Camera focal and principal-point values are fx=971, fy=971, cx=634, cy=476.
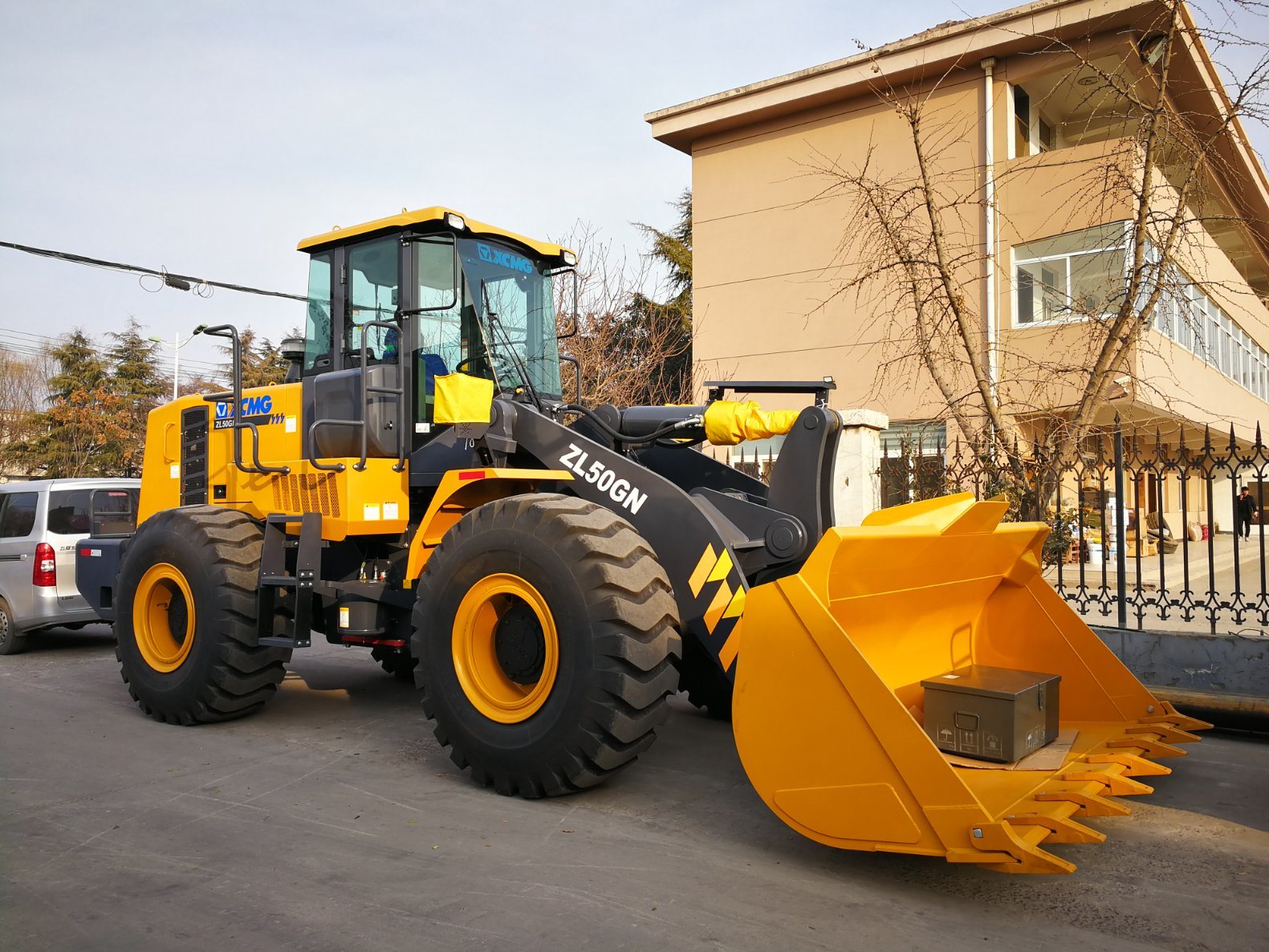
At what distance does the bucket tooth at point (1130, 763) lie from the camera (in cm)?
415

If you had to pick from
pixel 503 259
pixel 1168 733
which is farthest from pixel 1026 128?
pixel 1168 733

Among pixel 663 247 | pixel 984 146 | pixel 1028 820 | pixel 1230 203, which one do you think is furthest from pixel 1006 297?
pixel 1028 820

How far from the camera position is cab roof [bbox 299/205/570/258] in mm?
6066

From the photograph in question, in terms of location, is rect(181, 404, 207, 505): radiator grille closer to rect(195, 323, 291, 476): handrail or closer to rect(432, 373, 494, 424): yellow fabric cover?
rect(195, 323, 291, 476): handrail

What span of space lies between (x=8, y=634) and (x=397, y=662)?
475 cm

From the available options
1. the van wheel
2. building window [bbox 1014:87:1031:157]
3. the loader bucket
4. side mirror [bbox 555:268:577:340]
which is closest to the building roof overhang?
building window [bbox 1014:87:1031:157]

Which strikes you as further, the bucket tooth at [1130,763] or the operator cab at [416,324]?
the operator cab at [416,324]

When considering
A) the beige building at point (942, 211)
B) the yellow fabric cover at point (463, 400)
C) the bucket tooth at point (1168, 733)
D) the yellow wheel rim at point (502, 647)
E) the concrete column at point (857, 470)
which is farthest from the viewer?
the beige building at point (942, 211)

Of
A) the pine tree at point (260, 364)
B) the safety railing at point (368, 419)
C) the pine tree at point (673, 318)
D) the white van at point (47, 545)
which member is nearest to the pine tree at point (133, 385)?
the pine tree at point (260, 364)

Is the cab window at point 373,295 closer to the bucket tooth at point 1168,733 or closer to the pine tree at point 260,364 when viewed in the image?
the bucket tooth at point 1168,733

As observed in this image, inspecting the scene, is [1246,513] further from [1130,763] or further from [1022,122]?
[1130,763]

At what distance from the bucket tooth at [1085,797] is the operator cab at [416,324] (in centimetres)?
380

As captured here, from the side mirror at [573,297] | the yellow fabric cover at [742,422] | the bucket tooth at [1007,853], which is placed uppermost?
the side mirror at [573,297]

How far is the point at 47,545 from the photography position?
9.77 m
